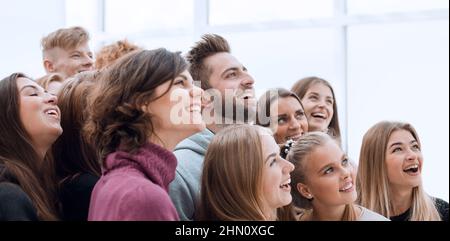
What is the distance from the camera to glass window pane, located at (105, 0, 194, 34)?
16.7 feet

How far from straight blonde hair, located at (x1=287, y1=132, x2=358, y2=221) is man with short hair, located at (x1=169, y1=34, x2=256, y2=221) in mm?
238

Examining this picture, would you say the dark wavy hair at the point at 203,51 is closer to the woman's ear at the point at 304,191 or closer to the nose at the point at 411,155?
the woman's ear at the point at 304,191

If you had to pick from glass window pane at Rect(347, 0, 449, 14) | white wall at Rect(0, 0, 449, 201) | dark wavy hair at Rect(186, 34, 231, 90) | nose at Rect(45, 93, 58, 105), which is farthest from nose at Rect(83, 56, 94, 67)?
glass window pane at Rect(347, 0, 449, 14)

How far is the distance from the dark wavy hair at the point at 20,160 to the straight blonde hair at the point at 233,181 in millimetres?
380

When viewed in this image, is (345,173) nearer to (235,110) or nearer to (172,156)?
(235,110)

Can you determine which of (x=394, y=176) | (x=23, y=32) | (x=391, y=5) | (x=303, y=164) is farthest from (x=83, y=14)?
(x=303, y=164)

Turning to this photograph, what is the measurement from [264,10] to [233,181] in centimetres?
328

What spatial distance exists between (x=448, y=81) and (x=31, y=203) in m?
3.28

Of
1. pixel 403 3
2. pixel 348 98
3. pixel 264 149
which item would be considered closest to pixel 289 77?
pixel 348 98

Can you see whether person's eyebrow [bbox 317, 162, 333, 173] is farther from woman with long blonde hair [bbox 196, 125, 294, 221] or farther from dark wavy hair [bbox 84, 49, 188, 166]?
dark wavy hair [bbox 84, 49, 188, 166]

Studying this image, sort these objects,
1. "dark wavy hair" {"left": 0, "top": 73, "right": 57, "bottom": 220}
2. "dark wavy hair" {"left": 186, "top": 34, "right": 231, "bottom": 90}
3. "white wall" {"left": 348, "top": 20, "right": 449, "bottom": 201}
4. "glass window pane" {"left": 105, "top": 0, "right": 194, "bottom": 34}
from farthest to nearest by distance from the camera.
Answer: "glass window pane" {"left": 105, "top": 0, "right": 194, "bottom": 34} < "white wall" {"left": 348, "top": 20, "right": 449, "bottom": 201} < "dark wavy hair" {"left": 186, "top": 34, "right": 231, "bottom": 90} < "dark wavy hair" {"left": 0, "top": 73, "right": 57, "bottom": 220}

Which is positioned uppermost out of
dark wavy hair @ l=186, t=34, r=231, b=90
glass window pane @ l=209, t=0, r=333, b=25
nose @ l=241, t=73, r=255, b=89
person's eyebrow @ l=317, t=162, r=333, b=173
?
glass window pane @ l=209, t=0, r=333, b=25

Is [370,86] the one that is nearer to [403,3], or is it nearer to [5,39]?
[403,3]

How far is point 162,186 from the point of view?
1457mm
